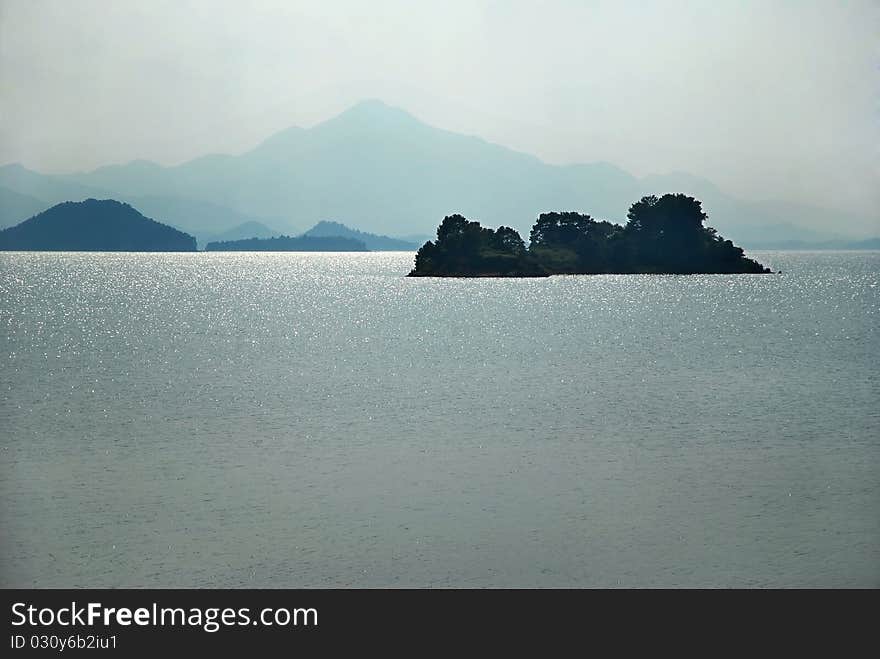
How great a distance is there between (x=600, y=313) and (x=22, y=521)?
7689 cm

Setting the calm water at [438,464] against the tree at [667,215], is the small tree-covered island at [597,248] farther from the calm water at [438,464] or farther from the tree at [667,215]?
the calm water at [438,464]

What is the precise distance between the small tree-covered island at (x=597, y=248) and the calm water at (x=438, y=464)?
11688 cm

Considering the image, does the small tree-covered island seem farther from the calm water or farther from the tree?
the calm water

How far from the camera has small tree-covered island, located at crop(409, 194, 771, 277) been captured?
179 meters

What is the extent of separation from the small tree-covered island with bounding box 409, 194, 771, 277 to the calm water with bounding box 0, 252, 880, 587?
383 feet

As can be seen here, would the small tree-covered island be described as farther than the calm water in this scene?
Yes

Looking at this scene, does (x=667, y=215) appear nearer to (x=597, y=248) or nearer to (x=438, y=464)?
(x=597, y=248)

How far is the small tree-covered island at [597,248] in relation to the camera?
178875mm

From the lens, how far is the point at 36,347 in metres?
61.1

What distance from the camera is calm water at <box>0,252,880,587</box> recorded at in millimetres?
20469

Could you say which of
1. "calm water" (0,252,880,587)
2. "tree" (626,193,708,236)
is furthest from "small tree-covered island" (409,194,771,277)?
"calm water" (0,252,880,587)

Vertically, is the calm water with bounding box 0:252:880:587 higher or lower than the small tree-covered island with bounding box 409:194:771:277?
lower

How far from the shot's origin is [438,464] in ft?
92.6

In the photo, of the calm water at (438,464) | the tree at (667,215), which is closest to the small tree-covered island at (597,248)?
the tree at (667,215)
